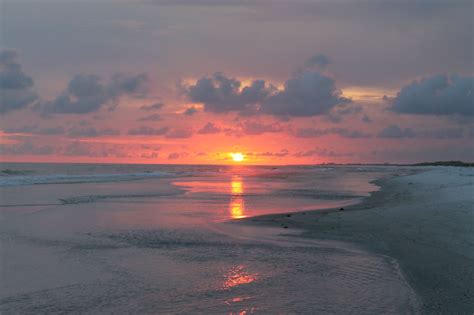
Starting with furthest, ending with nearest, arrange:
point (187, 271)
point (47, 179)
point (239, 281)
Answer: point (47, 179)
point (187, 271)
point (239, 281)

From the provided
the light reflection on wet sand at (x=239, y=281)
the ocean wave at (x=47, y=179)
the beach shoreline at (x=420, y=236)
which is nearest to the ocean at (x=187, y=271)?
the light reflection on wet sand at (x=239, y=281)

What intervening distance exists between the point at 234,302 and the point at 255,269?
8.71ft

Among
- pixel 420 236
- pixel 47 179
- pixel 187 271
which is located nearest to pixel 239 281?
pixel 187 271

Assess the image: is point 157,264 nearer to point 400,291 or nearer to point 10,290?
point 10,290

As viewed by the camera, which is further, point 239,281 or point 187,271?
point 187,271

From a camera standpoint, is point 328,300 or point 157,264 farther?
point 157,264

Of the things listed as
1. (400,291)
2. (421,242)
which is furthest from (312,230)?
(400,291)

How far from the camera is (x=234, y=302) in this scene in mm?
8727

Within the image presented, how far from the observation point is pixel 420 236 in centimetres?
1526

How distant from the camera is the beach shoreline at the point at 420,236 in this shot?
9.46 meters

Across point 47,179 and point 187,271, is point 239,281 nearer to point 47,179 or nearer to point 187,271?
point 187,271

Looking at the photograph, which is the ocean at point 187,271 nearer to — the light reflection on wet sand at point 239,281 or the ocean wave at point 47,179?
the light reflection on wet sand at point 239,281

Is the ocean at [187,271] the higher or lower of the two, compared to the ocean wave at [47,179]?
lower

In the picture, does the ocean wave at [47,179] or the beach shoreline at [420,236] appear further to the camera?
the ocean wave at [47,179]
